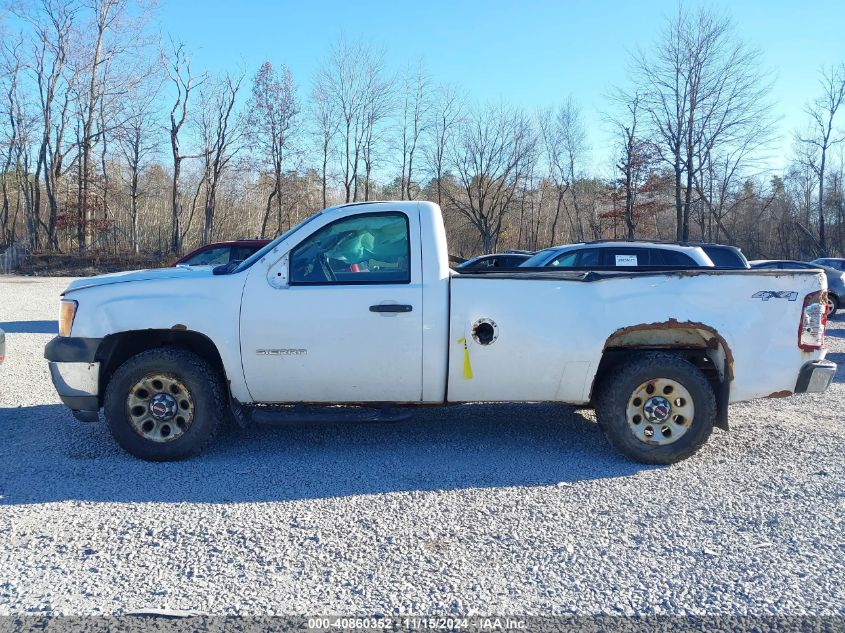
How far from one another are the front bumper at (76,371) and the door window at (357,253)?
Answer: 163cm

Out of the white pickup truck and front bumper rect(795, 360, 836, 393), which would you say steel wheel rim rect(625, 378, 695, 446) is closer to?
the white pickup truck

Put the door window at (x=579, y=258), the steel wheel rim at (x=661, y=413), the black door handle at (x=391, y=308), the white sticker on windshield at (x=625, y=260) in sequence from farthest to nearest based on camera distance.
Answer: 1. the door window at (x=579, y=258)
2. the white sticker on windshield at (x=625, y=260)
3. the steel wheel rim at (x=661, y=413)
4. the black door handle at (x=391, y=308)

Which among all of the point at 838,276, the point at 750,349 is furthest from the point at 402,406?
the point at 838,276

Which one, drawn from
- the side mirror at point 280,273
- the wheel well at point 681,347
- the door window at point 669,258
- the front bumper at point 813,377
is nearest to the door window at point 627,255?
the door window at point 669,258

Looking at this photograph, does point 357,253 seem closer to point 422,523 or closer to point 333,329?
point 333,329

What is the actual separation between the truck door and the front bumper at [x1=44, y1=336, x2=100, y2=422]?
1.17m

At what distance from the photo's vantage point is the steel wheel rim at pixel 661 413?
188 inches

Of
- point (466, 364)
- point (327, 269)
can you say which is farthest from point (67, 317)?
point (466, 364)

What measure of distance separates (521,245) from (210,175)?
2640 centimetres

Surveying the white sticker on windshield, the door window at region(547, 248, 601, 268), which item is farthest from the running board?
the white sticker on windshield

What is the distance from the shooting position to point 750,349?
474cm

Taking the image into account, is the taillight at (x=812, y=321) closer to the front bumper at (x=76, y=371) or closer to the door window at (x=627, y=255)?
the front bumper at (x=76, y=371)

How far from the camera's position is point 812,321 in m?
4.76

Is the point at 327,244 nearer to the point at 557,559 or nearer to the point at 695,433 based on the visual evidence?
the point at 557,559
